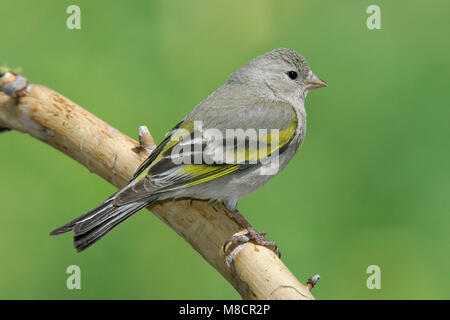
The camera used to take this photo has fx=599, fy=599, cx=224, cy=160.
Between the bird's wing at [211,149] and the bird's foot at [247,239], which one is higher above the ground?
the bird's wing at [211,149]

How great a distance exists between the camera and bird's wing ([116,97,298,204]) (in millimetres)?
2729

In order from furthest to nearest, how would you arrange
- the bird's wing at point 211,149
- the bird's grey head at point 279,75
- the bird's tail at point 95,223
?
the bird's grey head at point 279,75, the bird's wing at point 211,149, the bird's tail at point 95,223

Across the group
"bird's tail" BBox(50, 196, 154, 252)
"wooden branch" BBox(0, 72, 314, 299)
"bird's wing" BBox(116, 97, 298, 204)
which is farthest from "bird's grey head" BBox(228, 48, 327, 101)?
"bird's tail" BBox(50, 196, 154, 252)

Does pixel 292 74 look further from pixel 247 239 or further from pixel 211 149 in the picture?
pixel 247 239

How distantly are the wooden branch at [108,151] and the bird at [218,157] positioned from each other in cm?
10

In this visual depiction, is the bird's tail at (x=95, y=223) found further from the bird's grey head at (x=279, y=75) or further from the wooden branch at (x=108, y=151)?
the bird's grey head at (x=279, y=75)

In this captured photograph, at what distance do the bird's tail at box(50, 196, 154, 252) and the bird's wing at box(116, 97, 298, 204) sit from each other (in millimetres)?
76

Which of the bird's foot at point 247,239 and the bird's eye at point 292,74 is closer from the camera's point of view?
the bird's foot at point 247,239

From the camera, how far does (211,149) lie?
9.36ft

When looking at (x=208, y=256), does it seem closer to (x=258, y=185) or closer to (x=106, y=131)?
(x=258, y=185)

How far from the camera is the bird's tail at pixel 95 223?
2527 mm

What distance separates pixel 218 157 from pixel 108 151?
0.55 m

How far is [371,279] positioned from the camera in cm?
340

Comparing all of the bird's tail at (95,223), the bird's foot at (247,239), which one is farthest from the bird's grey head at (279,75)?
the bird's tail at (95,223)
